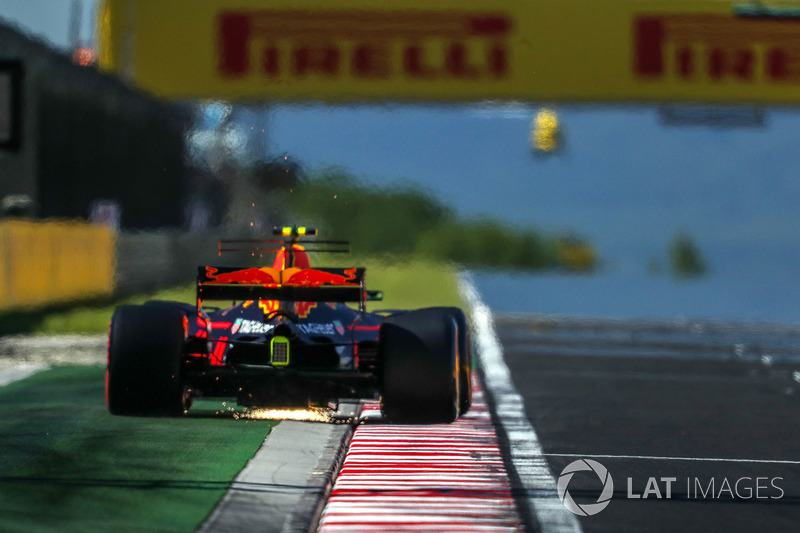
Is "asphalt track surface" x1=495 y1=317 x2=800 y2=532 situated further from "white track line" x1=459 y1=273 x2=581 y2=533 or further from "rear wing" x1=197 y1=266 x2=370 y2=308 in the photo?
"rear wing" x1=197 y1=266 x2=370 y2=308

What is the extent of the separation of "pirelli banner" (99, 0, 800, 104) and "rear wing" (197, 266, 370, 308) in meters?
17.2

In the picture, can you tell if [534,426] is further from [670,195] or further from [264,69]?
[670,195]

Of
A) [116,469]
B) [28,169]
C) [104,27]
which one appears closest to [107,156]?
[28,169]

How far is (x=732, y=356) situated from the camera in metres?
→ 17.6

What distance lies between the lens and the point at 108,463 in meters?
8.32

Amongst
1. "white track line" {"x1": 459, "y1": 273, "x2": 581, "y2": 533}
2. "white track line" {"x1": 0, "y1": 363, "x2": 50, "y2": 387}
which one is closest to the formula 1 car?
"white track line" {"x1": 459, "y1": 273, "x2": 581, "y2": 533}

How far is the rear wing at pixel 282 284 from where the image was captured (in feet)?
30.7

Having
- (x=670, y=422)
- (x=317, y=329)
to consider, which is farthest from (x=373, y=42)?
(x=317, y=329)

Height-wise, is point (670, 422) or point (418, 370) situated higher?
point (418, 370)

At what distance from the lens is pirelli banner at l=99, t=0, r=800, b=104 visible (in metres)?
27.0

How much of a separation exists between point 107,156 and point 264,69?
873cm

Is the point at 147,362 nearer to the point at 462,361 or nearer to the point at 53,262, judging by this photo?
the point at 462,361

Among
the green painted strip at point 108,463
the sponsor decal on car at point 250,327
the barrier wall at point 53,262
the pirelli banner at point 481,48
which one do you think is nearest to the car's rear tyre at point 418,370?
the sponsor decal on car at point 250,327

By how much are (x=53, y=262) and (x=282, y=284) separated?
1433 centimetres
